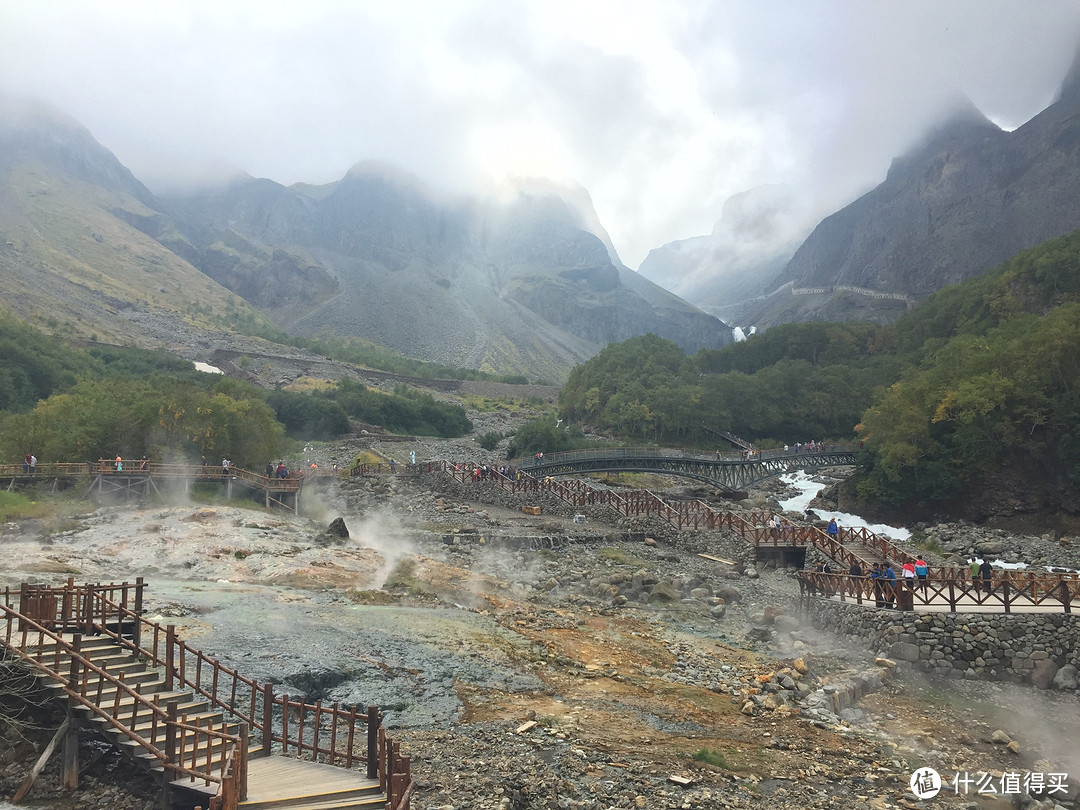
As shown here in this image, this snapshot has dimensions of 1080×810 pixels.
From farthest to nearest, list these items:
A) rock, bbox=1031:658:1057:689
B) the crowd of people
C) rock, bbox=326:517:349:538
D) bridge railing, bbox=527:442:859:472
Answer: bridge railing, bbox=527:442:859:472 → rock, bbox=326:517:349:538 → the crowd of people → rock, bbox=1031:658:1057:689

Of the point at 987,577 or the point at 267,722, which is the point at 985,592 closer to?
the point at 987,577

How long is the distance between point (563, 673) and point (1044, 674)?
538 inches

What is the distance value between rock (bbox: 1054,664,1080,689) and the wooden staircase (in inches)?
759

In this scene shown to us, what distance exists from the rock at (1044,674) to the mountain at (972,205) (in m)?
158

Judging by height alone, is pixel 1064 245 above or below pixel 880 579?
above

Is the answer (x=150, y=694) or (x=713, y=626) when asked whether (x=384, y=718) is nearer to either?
(x=150, y=694)

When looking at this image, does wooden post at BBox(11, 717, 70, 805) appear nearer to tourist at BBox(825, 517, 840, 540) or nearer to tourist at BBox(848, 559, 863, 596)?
tourist at BBox(848, 559, 863, 596)

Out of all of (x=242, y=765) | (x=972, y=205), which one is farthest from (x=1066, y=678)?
(x=972, y=205)

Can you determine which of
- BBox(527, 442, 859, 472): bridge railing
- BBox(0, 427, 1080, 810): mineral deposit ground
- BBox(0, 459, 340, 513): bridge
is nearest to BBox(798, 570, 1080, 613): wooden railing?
BBox(0, 427, 1080, 810): mineral deposit ground

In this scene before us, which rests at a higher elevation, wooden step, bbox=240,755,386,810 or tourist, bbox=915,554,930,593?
tourist, bbox=915,554,930,593

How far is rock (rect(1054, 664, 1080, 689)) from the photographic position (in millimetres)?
19156

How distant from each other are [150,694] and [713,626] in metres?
18.7

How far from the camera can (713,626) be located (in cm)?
2469

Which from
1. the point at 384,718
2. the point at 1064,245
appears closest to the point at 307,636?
the point at 384,718
